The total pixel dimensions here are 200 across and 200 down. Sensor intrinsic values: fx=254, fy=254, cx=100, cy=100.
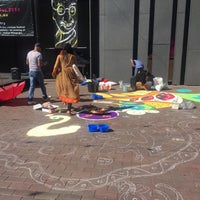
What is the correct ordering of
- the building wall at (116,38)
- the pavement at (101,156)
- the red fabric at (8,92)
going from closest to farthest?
the pavement at (101,156) < the red fabric at (8,92) < the building wall at (116,38)

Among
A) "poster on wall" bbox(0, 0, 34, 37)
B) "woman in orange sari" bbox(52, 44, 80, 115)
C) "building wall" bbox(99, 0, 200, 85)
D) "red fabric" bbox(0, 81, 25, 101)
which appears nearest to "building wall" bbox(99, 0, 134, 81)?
"building wall" bbox(99, 0, 200, 85)

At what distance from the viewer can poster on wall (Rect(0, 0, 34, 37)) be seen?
492 inches

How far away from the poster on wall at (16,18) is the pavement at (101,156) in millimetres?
7158

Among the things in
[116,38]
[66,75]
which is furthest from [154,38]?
[66,75]

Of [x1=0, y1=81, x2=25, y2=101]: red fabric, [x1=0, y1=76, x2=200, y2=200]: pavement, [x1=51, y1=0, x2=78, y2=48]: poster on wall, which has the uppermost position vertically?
[x1=51, y1=0, x2=78, y2=48]: poster on wall

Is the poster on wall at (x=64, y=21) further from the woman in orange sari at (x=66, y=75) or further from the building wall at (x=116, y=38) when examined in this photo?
the woman in orange sari at (x=66, y=75)

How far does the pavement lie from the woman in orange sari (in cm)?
55

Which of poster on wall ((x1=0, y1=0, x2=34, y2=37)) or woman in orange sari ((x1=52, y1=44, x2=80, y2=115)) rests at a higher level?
poster on wall ((x1=0, y1=0, x2=34, y2=37))

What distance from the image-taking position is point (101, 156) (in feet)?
13.4

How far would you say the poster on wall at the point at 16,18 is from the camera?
12.5m

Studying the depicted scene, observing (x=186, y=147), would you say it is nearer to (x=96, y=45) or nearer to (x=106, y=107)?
(x=106, y=107)

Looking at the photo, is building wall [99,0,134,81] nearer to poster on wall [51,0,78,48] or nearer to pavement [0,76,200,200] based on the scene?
poster on wall [51,0,78,48]

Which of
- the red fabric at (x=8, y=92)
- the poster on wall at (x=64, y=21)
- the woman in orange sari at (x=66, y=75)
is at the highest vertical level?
the poster on wall at (x=64, y=21)

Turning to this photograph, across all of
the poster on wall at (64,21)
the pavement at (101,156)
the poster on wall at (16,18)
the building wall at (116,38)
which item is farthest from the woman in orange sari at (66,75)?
the poster on wall at (16,18)
